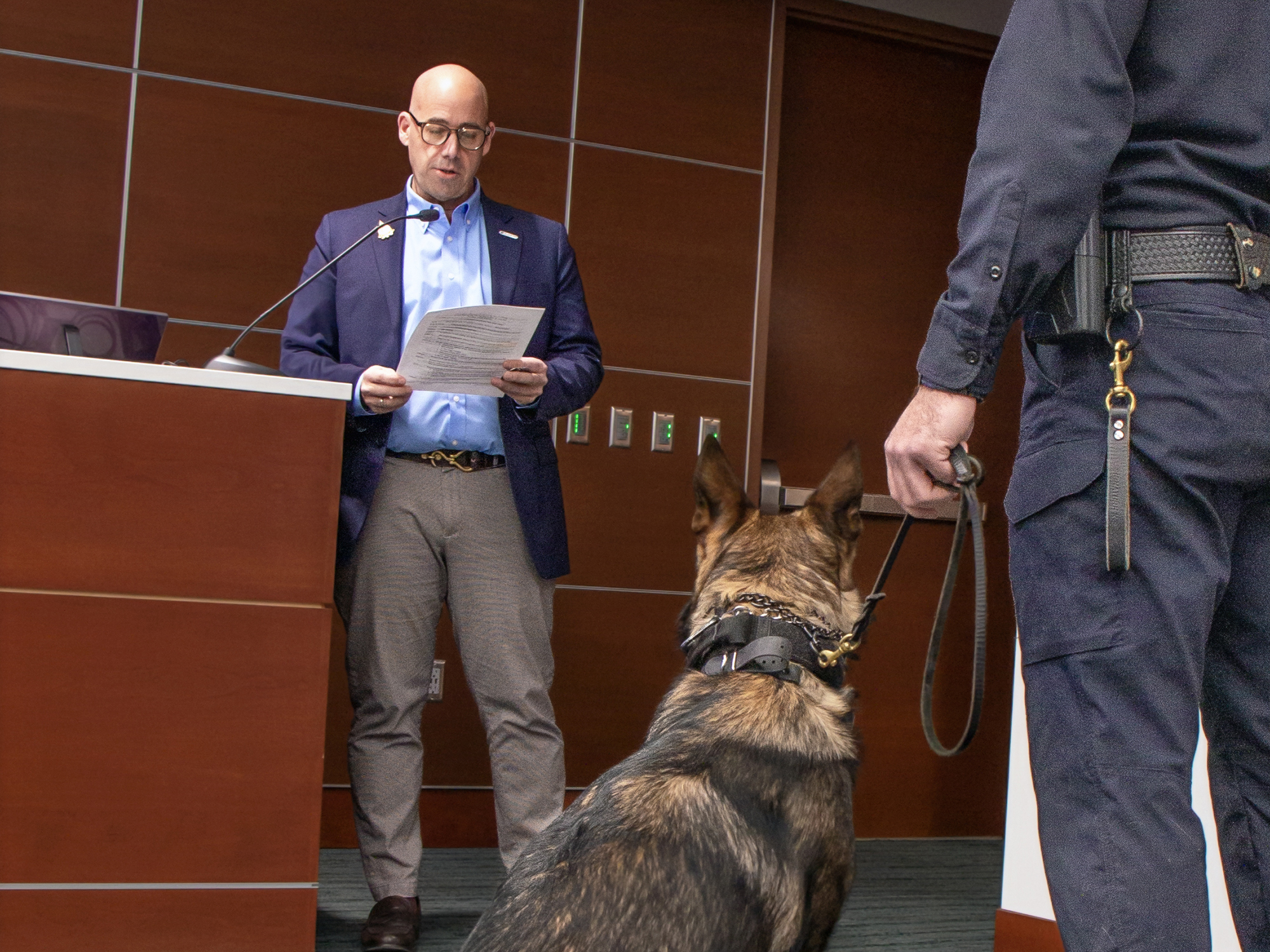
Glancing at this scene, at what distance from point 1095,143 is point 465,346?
58.5 inches

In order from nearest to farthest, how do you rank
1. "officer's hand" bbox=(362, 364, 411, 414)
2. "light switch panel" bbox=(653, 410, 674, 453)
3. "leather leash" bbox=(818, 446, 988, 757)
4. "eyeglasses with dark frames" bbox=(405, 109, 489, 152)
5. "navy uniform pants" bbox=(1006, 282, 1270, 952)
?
1. "navy uniform pants" bbox=(1006, 282, 1270, 952)
2. "leather leash" bbox=(818, 446, 988, 757)
3. "officer's hand" bbox=(362, 364, 411, 414)
4. "eyeglasses with dark frames" bbox=(405, 109, 489, 152)
5. "light switch panel" bbox=(653, 410, 674, 453)

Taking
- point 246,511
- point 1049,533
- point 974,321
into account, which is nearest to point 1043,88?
point 974,321

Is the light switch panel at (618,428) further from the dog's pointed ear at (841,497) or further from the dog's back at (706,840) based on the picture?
the dog's back at (706,840)

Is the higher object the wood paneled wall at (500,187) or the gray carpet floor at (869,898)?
the wood paneled wall at (500,187)

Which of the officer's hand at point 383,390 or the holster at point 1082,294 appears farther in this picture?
the officer's hand at point 383,390

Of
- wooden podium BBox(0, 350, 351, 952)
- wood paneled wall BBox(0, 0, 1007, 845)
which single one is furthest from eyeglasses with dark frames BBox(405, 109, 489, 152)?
wood paneled wall BBox(0, 0, 1007, 845)

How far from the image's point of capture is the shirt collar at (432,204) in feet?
9.32

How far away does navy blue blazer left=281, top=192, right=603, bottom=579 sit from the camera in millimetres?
2654

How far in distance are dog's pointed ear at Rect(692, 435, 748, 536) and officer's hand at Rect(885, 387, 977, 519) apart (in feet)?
1.61

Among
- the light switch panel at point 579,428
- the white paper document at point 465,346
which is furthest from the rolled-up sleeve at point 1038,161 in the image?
the light switch panel at point 579,428

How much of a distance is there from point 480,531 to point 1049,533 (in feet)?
5.58

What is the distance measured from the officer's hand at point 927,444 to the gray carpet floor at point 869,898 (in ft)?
4.84

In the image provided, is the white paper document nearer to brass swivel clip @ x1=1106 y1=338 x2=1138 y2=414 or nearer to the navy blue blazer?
the navy blue blazer

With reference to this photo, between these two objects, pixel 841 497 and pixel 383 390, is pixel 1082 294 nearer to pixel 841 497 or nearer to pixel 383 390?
pixel 841 497
